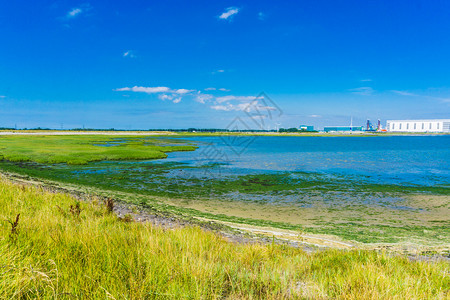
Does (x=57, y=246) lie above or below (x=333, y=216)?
above

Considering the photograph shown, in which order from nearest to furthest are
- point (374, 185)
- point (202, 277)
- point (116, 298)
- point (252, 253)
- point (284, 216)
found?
point (116, 298) → point (202, 277) → point (252, 253) → point (284, 216) → point (374, 185)

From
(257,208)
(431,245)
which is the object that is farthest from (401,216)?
(257,208)

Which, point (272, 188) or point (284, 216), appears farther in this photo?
point (272, 188)

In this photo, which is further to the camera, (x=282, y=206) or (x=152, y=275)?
(x=282, y=206)

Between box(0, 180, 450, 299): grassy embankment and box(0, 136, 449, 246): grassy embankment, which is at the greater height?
box(0, 180, 450, 299): grassy embankment

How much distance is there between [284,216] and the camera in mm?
15641

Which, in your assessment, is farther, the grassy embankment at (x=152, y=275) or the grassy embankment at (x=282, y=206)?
the grassy embankment at (x=282, y=206)

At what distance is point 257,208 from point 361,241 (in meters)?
7.08

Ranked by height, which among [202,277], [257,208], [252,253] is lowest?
[257,208]

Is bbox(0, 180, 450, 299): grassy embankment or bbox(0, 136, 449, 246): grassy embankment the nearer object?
bbox(0, 180, 450, 299): grassy embankment

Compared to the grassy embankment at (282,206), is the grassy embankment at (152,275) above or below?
above

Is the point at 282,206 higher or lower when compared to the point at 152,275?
lower

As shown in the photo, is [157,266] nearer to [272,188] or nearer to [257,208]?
[257,208]

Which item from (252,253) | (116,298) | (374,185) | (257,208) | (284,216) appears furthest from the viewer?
(374,185)
